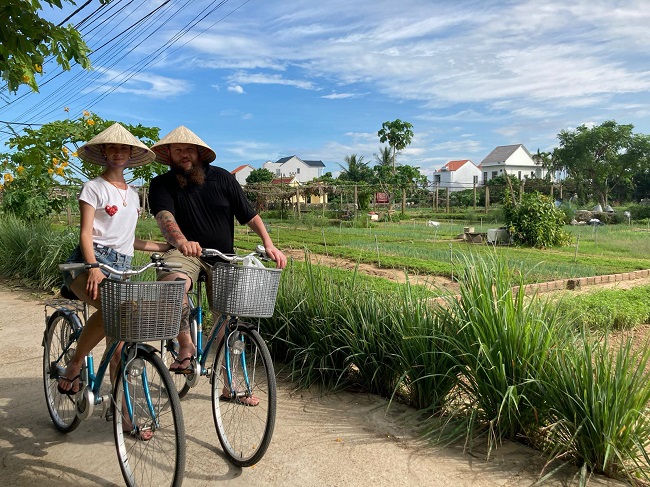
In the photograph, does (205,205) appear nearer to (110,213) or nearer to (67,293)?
(110,213)

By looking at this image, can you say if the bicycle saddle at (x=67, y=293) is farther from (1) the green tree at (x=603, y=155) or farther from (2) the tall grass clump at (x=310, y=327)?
(1) the green tree at (x=603, y=155)

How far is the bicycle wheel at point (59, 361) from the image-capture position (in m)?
3.54

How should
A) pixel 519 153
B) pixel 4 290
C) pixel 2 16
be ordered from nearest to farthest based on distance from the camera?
pixel 2 16, pixel 4 290, pixel 519 153

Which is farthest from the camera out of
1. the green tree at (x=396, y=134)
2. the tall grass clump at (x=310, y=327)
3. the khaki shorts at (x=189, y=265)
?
the green tree at (x=396, y=134)

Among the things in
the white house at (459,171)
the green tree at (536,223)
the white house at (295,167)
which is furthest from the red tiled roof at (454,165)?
the green tree at (536,223)

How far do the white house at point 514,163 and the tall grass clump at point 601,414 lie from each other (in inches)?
3155

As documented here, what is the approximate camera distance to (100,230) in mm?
3273

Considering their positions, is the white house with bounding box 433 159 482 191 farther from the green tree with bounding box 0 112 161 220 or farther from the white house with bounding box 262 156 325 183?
the green tree with bounding box 0 112 161 220

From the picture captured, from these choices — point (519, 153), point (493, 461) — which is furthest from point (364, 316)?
point (519, 153)

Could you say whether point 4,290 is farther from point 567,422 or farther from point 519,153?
point 519,153

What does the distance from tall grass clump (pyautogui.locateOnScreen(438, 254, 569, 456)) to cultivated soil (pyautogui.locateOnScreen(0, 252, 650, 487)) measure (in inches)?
5.9

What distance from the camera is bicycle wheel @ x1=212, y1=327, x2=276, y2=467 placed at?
3.17 metres

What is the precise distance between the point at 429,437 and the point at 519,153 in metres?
83.7

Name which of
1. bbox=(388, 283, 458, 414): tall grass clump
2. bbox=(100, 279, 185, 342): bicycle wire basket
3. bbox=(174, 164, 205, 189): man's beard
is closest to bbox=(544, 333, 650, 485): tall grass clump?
bbox=(388, 283, 458, 414): tall grass clump
